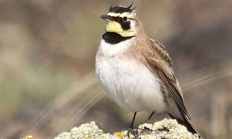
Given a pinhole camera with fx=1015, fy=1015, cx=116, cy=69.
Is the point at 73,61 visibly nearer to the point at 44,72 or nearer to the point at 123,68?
the point at 44,72

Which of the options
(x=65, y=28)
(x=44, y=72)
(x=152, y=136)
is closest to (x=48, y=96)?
(x=44, y=72)

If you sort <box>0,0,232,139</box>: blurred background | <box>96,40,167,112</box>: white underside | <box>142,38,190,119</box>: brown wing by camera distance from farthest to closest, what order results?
1. <box>0,0,232,139</box>: blurred background
2. <box>142,38,190,119</box>: brown wing
3. <box>96,40,167,112</box>: white underside

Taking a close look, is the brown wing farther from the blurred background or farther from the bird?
the blurred background

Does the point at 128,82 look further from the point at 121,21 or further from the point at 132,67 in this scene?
the point at 121,21

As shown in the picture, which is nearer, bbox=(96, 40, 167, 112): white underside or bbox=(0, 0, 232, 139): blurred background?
bbox=(96, 40, 167, 112): white underside

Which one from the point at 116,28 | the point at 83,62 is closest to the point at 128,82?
the point at 116,28

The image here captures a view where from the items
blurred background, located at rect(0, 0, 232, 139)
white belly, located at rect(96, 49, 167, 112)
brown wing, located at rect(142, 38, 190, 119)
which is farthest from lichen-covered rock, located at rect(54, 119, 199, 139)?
blurred background, located at rect(0, 0, 232, 139)
